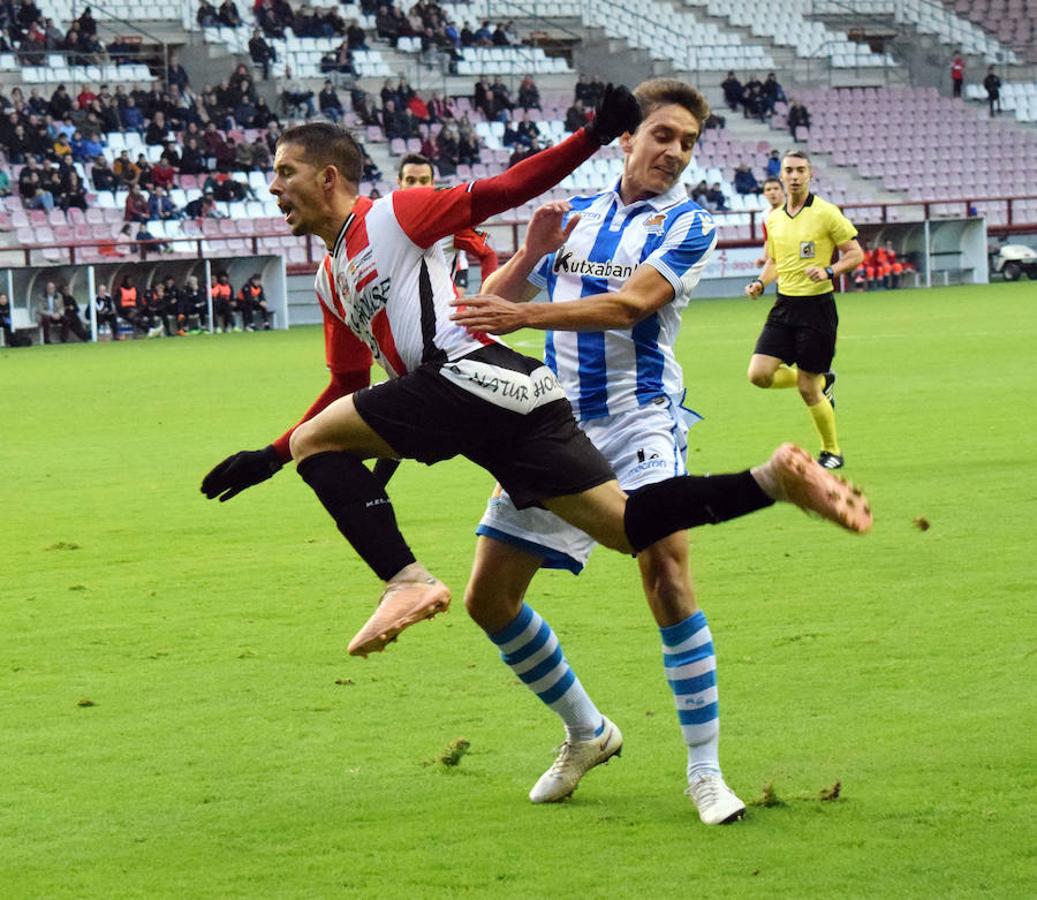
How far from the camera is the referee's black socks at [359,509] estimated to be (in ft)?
16.4

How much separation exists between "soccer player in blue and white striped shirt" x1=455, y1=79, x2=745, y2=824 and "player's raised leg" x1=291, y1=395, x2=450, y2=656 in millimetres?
482

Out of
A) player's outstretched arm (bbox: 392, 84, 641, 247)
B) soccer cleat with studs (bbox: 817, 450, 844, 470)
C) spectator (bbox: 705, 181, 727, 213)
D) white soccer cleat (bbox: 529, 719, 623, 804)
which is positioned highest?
player's outstretched arm (bbox: 392, 84, 641, 247)

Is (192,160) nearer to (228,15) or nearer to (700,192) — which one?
(228,15)

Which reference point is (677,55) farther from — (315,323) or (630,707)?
(630,707)

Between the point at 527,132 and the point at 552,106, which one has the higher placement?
the point at 552,106

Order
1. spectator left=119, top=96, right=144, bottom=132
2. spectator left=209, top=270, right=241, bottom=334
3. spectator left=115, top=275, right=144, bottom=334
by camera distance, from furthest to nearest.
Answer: spectator left=119, top=96, right=144, bottom=132 < spectator left=209, top=270, right=241, bottom=334 < spectator left=115, top=275, right=144, bottom=334

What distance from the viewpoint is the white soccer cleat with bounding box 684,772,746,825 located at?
4.92m

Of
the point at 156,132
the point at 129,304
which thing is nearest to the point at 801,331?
the point at 129,304

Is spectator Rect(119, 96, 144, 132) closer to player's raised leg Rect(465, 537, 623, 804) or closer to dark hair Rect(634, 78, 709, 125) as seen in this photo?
dark hair Rect(634, 78, 709, 125)

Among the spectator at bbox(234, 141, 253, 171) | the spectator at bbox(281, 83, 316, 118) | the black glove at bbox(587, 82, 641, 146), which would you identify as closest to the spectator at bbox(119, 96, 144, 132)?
the spectator at bbox(234, 141, 253, 171)

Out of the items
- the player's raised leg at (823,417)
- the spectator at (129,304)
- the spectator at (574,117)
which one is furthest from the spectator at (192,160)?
the player's raised leg at (823,417)

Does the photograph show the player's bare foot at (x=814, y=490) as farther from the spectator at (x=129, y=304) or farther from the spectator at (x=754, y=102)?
the spectator at (x=754, y=102)

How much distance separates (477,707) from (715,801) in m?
1.59

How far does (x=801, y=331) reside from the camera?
1341cm
